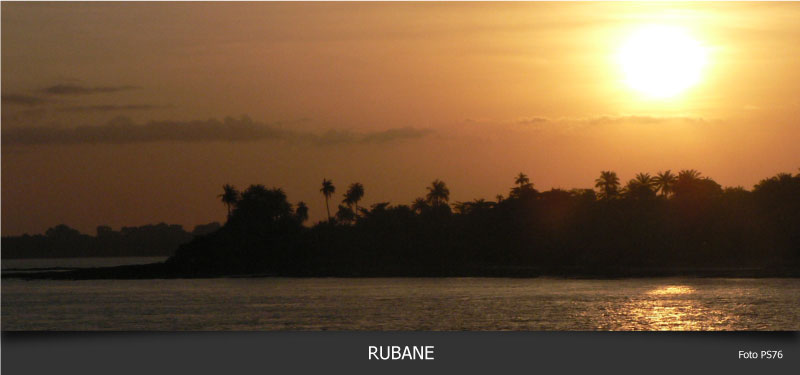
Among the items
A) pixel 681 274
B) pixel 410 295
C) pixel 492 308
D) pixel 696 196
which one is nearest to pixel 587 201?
pixel 696 196

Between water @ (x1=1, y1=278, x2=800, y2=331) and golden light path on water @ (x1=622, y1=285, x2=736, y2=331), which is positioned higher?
water @ (x1=1, y1=278, x2=800, y2=331)

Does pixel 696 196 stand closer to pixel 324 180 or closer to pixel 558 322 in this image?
pixel 324 180

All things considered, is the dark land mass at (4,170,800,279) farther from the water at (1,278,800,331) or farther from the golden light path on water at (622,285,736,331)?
the golden light path on water at (622,285,736,331)

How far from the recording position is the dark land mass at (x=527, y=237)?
113250mm

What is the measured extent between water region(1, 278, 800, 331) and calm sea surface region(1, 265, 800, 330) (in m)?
0.06
